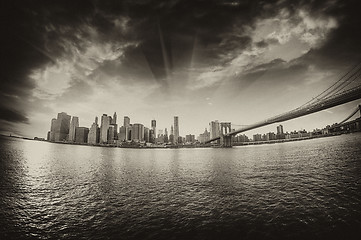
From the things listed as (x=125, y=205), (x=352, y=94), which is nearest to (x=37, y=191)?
(x=125, y=205)

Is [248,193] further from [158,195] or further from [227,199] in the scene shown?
[158,195]

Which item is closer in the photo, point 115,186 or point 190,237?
point 190,237

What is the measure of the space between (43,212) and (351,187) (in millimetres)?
29902

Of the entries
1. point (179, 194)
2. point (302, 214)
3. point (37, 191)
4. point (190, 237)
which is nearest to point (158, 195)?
point (179, 194)

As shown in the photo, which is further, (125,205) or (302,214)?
(125,205)

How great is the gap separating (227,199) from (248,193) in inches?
119

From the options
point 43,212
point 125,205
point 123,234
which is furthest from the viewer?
point 125,205

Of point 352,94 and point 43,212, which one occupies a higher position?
point 352,94

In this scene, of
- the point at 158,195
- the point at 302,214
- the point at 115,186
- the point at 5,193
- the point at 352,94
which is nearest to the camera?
the point at 302,214

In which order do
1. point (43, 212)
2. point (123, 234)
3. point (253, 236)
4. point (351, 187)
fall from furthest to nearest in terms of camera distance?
1. point (351, 187)
2. point (43, 212)
3. point (123, 234)
4. point (253, 236)

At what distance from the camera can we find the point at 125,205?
16.0m

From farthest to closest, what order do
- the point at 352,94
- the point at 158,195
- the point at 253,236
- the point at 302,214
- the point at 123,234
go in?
the point at 352,94
the point at 158,195
the point at 302,214
the point at 123,234
the point at 253,236

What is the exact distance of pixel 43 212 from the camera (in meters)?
14.6

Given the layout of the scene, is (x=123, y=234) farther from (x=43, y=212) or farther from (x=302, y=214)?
(x=302, y=214)
